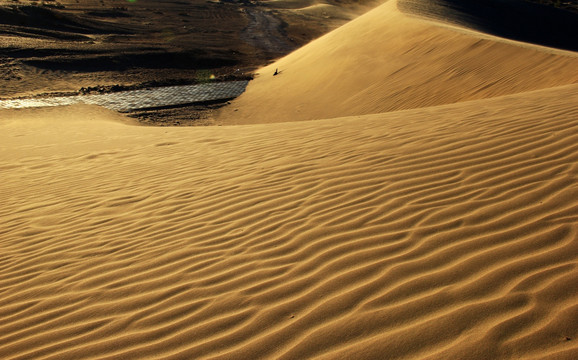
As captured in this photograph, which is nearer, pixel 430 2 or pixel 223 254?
pixel 223 254

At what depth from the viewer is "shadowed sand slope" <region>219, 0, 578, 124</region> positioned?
1022cm

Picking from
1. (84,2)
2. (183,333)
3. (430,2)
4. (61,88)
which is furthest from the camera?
(84,2)

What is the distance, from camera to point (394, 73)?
42.7 feet

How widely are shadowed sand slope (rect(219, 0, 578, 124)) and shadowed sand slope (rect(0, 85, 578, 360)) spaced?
15.4 ft

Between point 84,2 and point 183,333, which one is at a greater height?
point 84,2

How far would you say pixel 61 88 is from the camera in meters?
17.0

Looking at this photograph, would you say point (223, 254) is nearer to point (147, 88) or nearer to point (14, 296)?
point (14, 296)

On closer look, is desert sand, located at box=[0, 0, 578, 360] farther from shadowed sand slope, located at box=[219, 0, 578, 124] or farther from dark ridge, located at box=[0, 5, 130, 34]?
dark ridge, located at box=[0, 5, 130, 34]

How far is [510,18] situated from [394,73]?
47.6 ft

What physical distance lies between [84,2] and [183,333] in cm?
3862

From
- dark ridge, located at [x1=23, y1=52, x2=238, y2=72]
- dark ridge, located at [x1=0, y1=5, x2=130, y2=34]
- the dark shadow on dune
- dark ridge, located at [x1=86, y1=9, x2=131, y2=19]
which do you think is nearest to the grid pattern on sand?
dark ridge, located at [x1=23, y1=52, x2=238, y2=72]

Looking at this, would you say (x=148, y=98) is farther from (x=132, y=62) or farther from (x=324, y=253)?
(x=324, y=253)

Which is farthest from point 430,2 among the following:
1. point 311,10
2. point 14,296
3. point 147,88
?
point 311,10

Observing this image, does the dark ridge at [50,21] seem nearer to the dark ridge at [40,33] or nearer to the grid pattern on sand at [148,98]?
the dark ridge at [40,33]
